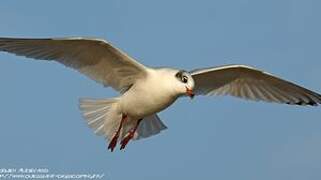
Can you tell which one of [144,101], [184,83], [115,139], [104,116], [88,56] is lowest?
[115,139]

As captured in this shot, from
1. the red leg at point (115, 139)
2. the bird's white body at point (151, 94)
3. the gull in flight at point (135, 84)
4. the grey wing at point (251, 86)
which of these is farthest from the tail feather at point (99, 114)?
the grey wing at point (251, 86)

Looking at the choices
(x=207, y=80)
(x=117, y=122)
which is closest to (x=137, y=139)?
(x=117, y=122)

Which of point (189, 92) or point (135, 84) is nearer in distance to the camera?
point (189, 92)

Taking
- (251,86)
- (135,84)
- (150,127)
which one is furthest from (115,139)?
(251,86)

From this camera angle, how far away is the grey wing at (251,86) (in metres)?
11.0

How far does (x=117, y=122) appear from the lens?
35.8 ft

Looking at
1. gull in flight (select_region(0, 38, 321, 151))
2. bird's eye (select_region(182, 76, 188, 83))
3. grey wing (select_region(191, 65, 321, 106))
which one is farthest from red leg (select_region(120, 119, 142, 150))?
bird's eye (select_region(182, 76, 188, 83))

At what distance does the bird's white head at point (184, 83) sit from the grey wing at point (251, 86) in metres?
1.00

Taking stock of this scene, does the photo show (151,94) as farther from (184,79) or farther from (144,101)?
(184,79)

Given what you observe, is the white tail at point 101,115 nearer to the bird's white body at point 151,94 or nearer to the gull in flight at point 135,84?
the gull in flight at point 135,84

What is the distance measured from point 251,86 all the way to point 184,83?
1759 millimetres

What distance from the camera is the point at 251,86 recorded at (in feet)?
36.9

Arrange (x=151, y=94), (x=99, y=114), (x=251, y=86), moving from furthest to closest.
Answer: (x=251, y=86) → (x=99, y=114) → (x=151, y=94)

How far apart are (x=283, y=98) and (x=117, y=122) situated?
7.01 feet
